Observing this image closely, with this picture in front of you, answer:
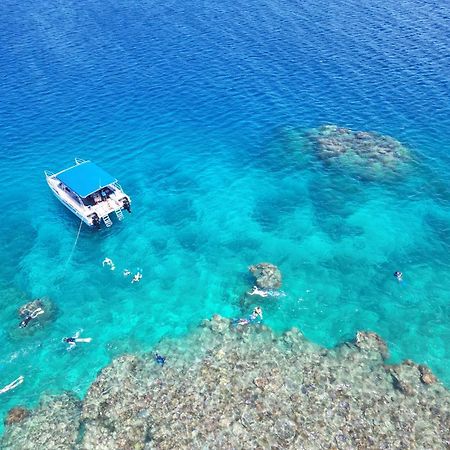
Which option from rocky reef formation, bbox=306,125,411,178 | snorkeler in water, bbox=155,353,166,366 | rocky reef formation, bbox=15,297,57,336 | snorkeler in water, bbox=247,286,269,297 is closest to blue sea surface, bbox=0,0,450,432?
rocky reef formation, bbox=15,297,57,336

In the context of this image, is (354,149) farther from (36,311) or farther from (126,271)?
(36,311)

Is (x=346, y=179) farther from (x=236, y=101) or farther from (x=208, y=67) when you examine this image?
(x=208, y=67)

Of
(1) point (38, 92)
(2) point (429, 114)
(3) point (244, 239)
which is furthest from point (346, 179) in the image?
(1) point (38, 92)

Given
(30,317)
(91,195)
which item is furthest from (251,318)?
(91,195)

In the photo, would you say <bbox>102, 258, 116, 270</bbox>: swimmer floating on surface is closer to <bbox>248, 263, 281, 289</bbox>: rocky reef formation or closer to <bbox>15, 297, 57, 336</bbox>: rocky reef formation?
<bbox>15, 297, 57, 336</bbox>: rocky reef formation

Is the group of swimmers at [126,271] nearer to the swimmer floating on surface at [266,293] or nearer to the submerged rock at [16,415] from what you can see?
the swimmer floating on surface at [266,293]

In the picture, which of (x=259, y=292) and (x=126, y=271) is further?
(x=126, y=271)

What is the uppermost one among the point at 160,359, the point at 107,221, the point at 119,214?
the point at 107,221
